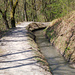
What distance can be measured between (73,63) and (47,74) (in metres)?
3.19

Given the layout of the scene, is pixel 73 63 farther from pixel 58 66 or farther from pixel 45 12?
pixel 45 12

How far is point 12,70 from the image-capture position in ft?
17.5

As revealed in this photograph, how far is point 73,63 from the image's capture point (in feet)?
26.1

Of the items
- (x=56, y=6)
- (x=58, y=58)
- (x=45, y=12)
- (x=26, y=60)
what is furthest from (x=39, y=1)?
(x=26, y=60)

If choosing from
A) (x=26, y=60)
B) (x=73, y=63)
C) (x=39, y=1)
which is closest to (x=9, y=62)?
(x=26, y=60)

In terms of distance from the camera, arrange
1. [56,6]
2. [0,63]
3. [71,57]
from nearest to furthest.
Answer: [0,63], [71,57], [56,6]

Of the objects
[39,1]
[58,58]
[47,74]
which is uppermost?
[39,1]

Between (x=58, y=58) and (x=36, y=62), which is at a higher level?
(x=36, y=62)

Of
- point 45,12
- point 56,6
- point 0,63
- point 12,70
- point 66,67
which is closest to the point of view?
point 12,70

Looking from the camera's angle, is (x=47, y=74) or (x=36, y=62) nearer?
(x=47, y=74)

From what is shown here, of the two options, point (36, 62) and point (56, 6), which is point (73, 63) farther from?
point (56, 6)

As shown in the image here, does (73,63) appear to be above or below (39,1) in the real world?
below

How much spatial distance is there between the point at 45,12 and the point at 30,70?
3656 centimetres

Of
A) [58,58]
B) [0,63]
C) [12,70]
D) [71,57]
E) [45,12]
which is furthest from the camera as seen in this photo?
[45,12]
